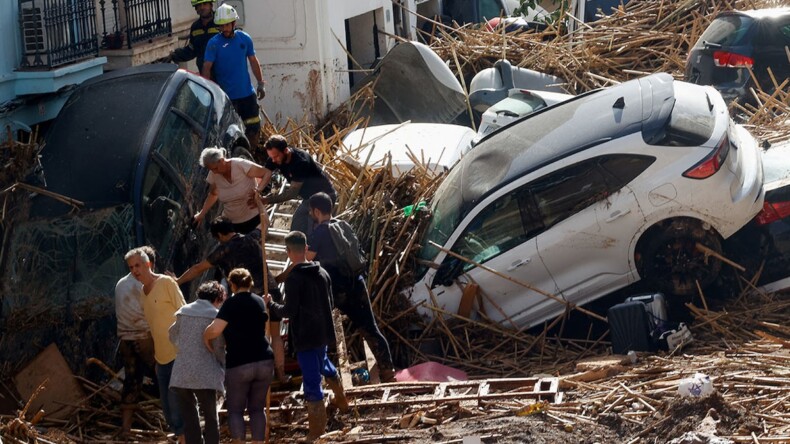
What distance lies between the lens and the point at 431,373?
412 inches

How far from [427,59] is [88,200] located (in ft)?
26.7

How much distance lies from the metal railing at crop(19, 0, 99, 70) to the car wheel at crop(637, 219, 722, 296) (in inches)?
248

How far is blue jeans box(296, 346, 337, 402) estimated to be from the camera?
8.96 m

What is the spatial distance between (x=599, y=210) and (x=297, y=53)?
8844 millimetres

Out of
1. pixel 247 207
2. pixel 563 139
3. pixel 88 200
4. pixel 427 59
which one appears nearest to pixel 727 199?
pixel 563 139

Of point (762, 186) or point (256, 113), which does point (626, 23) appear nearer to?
point (256, 113)

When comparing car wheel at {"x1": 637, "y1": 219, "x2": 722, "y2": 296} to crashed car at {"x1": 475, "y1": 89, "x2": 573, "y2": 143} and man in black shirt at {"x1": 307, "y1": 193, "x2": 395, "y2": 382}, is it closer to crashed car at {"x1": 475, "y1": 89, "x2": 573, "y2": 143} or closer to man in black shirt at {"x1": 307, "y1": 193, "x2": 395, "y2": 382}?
man in black shirt at {"x1": 307, "y1": 193, "x2": 395, "y2": 382}

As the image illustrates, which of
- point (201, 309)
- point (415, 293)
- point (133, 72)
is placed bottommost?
point (415, 293)

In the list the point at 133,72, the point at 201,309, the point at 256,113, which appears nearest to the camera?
the point at 201,309

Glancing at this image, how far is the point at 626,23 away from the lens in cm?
2028

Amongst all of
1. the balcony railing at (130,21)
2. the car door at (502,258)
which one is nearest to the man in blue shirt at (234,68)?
the balcony railing at (130,21)

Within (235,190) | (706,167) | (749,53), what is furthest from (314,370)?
(749,53)

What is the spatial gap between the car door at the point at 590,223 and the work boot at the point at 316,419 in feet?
9.40

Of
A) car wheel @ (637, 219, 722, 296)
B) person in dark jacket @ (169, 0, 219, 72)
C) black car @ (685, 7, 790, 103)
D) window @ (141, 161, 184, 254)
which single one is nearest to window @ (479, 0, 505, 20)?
black car @ (685, 7, 790, 103)
